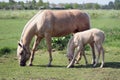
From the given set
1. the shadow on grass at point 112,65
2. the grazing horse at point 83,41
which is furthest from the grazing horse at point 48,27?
the shadow on grass at point 112,65

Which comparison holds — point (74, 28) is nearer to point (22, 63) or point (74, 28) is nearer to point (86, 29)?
point (86, 29)

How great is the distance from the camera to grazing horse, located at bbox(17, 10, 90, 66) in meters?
13.4

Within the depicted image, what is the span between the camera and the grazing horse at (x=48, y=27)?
1339 cm

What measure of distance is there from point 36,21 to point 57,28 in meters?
0.90

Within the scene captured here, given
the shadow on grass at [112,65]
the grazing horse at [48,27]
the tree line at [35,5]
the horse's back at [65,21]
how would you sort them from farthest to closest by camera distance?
the tree line at [35,5] → the horse's back at [65,21] → the grazing horse at [48,27] → the shadow on grass at [112,65]

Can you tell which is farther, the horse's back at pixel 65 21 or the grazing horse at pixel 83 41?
the horse's back at pixel 65 21

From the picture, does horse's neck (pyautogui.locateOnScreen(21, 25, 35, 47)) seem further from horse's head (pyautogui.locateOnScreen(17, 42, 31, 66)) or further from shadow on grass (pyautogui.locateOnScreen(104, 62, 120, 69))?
shadow on grass (pyautogui.locateOnScreen(104, 62, 120, 69))

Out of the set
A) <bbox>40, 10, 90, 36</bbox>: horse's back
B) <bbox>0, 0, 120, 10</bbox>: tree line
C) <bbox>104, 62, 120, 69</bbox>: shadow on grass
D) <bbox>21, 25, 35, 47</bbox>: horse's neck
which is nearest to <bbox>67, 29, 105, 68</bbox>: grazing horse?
<bbox>104, 62, 120, 69</bbox>: shadow on grass

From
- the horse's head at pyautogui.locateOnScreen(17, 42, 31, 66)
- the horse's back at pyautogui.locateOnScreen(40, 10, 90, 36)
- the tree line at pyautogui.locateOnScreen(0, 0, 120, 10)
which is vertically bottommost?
the tree line at pyautogui.locateOnScreen(0, 0, 120, 10)

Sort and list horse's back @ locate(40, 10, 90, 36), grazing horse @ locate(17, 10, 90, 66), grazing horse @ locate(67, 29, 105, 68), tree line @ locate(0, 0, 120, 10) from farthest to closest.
Answer: tree line @ locate(0, 0, 120, 10) → horse's back @ locate(40, 10, 90, 36) → grazing horse @ locate(17, 10, 90, 66) → grazing horse @ locate(67, 29, 105, 68)

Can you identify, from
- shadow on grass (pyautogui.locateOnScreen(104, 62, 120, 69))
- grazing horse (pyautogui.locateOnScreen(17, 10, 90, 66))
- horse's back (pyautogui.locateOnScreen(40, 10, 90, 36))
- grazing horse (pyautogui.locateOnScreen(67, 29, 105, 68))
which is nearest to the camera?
grazing horse (pyautogui.locateOnScreen(67, 29, 105, 68))

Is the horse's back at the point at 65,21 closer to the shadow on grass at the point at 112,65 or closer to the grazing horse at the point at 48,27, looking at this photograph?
the grazing horse at the point at 48,27

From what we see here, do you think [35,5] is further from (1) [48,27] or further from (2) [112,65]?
(2) [112,65]

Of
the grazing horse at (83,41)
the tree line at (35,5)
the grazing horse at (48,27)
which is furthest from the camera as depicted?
the tree line at (35,5)
